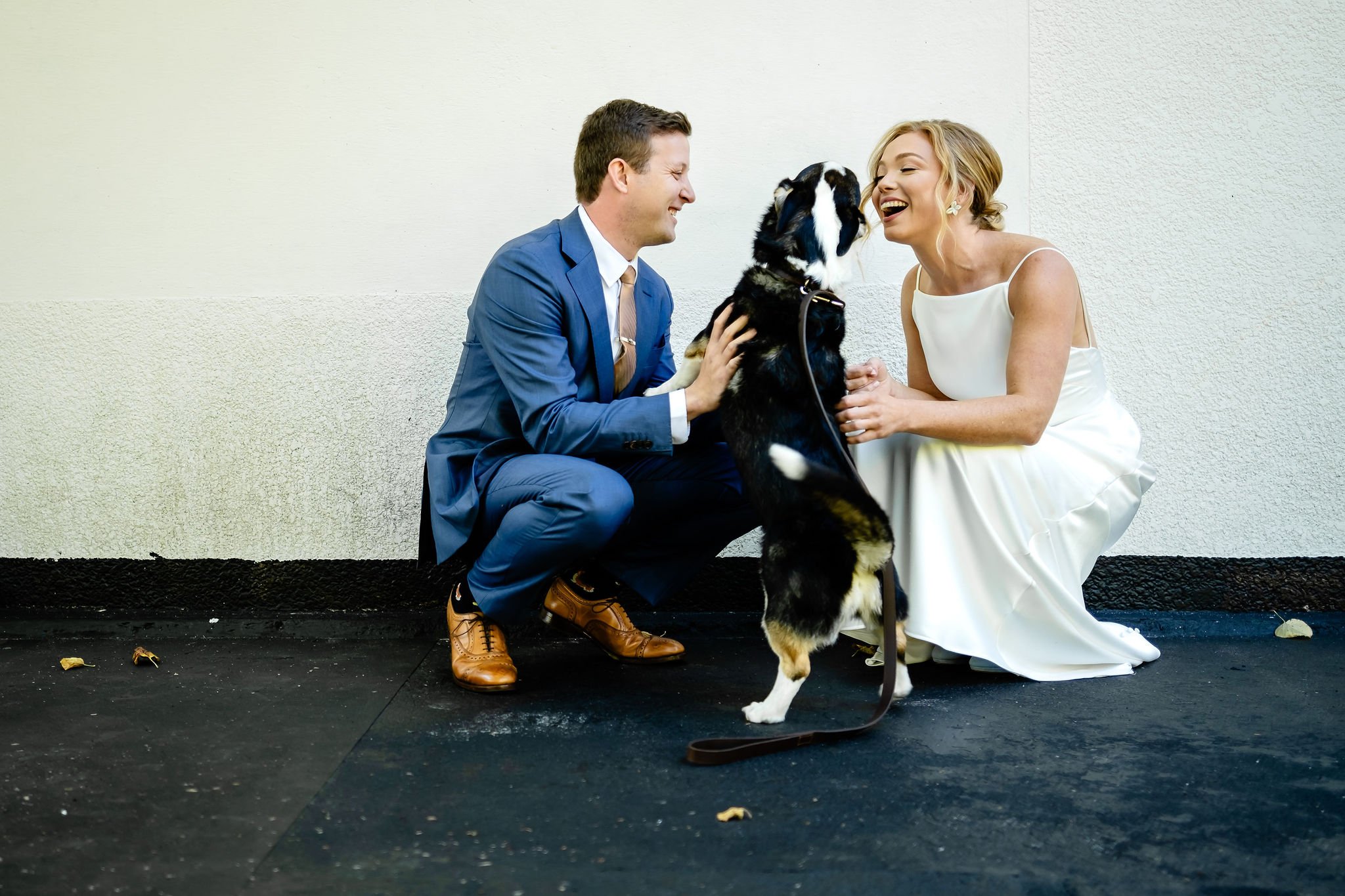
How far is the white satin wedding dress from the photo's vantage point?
2.56 m

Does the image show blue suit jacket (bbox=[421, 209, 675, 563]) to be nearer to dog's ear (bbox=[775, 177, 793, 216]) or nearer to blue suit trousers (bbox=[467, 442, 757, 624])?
blue suit trousers (bbox=[467, 442, 757, 624])

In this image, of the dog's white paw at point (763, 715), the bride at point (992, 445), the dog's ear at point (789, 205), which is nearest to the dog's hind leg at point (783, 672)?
the dog's white paw at point (763, 715)

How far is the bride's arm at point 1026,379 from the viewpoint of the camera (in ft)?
8.18

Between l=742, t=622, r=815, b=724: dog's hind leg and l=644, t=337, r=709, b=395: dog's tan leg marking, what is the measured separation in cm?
69

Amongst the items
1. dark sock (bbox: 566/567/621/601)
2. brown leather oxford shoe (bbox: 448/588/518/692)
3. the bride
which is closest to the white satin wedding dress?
the bride

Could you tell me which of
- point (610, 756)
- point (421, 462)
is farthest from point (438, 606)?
point (610, 756)

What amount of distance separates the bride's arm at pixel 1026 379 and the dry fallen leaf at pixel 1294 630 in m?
1.19

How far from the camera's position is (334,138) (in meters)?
3.18

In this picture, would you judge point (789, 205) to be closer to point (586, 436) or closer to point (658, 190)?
point (658, 190)

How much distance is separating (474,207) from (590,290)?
79cm

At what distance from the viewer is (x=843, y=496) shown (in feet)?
6.93

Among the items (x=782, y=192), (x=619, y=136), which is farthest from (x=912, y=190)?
(x=619, y=136)

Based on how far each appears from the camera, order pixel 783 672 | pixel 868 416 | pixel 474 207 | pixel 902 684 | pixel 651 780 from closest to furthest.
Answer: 1. pixel 651 780
2. pixel 783 672
3. pixel 868 416
4. pixel 902 684
5. pixel 474 207

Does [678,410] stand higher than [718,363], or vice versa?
[718,363]
